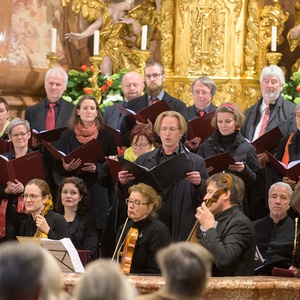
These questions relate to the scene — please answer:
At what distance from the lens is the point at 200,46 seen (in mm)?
9828

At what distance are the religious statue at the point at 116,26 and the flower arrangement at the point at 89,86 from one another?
0.40 m

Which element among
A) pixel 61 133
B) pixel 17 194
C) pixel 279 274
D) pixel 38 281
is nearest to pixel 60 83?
pixel 61 133

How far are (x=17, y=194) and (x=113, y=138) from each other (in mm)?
913

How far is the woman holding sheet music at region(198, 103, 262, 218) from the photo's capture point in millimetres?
7035

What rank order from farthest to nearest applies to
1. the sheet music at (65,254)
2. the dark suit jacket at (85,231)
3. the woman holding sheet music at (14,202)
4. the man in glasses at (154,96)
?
the man in glasses at (154,96) → the woman holding sheet music at (14,202) → the dark suit jacket at (85,231) → the sheet music at (65,254)

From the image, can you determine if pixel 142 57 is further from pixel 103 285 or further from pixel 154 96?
pixel 103 285

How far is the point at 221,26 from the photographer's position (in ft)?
32.1

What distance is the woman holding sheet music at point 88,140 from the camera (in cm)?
746

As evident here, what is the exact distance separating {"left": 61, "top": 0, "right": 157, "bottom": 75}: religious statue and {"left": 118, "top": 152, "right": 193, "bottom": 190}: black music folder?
3624 mm

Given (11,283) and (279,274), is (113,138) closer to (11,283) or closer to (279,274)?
(279,274)

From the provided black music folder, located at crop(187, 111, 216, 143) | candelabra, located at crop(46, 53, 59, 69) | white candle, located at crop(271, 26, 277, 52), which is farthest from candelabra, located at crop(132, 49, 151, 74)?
black music folder, located at crop(187, 111, 216, 143)

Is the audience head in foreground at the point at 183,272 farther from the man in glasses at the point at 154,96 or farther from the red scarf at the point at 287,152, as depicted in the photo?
the man in glasses at the point at 154,96

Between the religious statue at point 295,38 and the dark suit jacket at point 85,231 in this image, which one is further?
the religious statue at point 295,38

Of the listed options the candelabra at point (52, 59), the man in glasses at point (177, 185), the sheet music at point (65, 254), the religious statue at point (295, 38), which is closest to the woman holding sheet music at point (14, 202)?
the man in glasses at point (177, 185)
